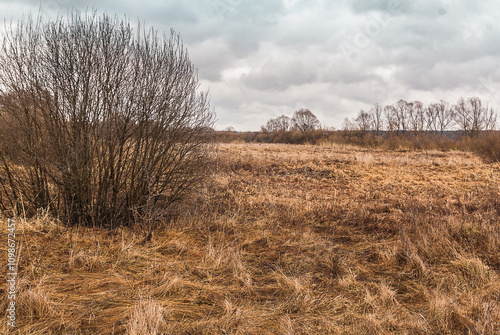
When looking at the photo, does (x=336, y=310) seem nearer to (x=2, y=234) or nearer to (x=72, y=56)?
(x=2, y=234)

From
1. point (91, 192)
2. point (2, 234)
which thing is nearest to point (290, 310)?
point (91, 192)

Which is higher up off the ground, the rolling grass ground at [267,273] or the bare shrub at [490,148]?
the bare shrub at [490,148]

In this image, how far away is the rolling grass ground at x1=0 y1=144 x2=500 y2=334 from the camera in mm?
2574

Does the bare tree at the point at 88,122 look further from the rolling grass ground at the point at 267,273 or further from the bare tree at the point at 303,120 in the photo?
the bare tree at the point at 303,120

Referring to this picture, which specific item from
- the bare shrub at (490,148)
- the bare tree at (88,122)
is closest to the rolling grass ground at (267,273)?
the bare tree at (88,122)

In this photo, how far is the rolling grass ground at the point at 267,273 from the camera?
2.57 meters

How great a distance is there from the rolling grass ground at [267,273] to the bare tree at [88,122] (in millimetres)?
610

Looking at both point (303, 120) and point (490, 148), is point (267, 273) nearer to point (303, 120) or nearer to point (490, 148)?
point (490, 148)

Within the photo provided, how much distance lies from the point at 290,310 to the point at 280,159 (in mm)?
12128

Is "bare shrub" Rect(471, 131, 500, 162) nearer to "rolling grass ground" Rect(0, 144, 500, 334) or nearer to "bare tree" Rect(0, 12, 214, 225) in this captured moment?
"rolling grass ground" Rect(0, 144, 500, 334)

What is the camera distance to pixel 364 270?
148 inches

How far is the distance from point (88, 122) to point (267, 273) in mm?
3425

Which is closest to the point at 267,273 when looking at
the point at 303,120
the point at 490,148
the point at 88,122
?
the point at 88,122

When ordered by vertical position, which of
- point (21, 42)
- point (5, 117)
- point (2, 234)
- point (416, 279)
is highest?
point (21, 42)
